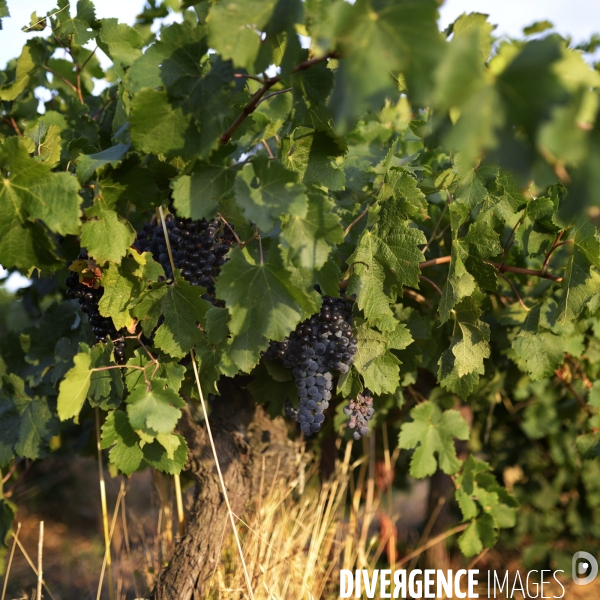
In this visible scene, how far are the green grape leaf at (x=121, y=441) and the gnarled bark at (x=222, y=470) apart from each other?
582mm

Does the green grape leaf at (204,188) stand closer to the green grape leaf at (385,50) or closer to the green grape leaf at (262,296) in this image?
the green grape leaf at (262,296)

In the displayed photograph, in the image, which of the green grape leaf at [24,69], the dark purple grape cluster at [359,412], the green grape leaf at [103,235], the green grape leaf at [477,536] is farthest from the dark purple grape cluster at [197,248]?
the green grape leaf at [477,536]

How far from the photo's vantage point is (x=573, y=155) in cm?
81

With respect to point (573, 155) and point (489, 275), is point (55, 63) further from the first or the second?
point (573, 155)

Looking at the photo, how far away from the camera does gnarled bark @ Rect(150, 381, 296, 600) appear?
2.04 meters

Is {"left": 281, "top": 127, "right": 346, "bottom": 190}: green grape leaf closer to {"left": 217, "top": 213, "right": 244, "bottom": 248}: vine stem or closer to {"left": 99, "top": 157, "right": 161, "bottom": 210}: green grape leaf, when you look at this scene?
{"left": 217, "top": 213, "right": 244, "bottom": 248}: vine stem

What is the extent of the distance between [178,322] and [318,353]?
42cm

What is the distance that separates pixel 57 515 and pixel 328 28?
558cm

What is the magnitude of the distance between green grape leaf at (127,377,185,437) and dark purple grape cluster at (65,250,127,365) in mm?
225

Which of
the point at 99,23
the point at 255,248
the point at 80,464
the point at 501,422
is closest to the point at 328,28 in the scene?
the point at 255,248

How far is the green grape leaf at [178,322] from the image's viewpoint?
162 cm

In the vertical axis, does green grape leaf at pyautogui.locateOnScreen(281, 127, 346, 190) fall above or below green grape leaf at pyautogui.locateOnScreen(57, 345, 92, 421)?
above

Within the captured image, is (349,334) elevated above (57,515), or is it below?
above

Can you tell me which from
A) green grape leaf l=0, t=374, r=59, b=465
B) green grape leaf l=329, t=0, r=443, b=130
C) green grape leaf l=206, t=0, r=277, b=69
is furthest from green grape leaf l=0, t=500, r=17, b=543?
green grape leaf l=329, t=0, r=443, b=130
